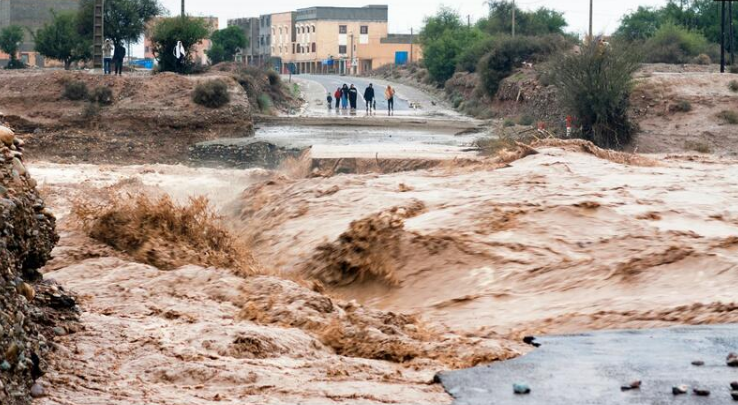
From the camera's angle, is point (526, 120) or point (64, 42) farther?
point (64, 42)

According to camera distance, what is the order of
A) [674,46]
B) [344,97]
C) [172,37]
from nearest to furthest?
[344,97] → [172,37] → [674,46]

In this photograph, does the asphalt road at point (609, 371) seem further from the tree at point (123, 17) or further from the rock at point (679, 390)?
the tree at point (123, 17)

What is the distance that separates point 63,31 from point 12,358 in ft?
191

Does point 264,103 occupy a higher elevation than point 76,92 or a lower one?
lower

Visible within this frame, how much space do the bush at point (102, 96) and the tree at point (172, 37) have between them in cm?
1290

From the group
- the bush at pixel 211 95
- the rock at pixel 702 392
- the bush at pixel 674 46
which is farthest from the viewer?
the bush at pixel 674 46

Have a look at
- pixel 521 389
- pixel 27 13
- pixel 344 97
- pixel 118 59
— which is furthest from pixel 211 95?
pixel 27 13

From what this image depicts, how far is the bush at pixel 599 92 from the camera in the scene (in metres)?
35.2

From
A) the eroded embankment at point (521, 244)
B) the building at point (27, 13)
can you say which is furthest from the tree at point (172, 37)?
the building at point (27, 13)

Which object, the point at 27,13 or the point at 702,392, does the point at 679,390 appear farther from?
the point at 27,13

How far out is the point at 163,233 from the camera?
13273mm

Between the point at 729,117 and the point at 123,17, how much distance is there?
106 ft

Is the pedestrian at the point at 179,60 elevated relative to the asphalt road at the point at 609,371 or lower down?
elevated

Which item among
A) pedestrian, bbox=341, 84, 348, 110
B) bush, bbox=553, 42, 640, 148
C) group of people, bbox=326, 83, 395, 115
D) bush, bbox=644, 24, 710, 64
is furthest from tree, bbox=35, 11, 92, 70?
bush, bbox=553, 42, 640, 148
